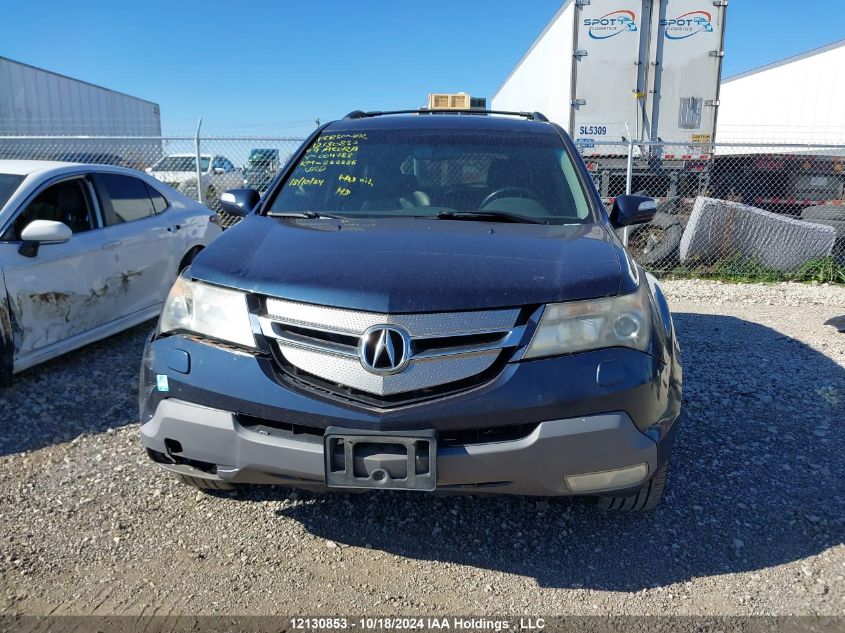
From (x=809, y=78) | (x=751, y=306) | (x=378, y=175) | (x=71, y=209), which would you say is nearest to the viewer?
(x=378, y=175)

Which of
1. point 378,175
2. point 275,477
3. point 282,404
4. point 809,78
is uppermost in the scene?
point 809,78

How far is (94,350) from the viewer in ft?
17.3

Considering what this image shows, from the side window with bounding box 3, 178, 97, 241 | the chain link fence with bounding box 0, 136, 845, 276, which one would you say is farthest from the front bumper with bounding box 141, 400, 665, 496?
the chain link fence with bounding box 0, 136, 845, 276

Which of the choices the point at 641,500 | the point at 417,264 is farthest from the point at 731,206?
the point at 417,264

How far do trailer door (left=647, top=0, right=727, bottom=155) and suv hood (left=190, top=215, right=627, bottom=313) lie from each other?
357 inches

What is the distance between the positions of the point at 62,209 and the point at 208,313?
3.10 meters

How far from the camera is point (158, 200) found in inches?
232

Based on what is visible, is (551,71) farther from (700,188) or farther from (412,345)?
(412,345)

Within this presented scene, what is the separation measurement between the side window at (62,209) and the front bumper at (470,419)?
9.25ft

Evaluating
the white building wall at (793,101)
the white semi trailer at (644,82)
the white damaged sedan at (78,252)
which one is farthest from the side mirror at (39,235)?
the white building wall at (793,101)

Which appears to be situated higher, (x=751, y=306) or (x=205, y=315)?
(x=205, y=315)

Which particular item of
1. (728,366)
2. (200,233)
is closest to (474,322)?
(728,366)

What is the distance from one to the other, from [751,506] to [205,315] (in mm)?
2497

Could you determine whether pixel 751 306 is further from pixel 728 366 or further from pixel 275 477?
pixel 275 477
